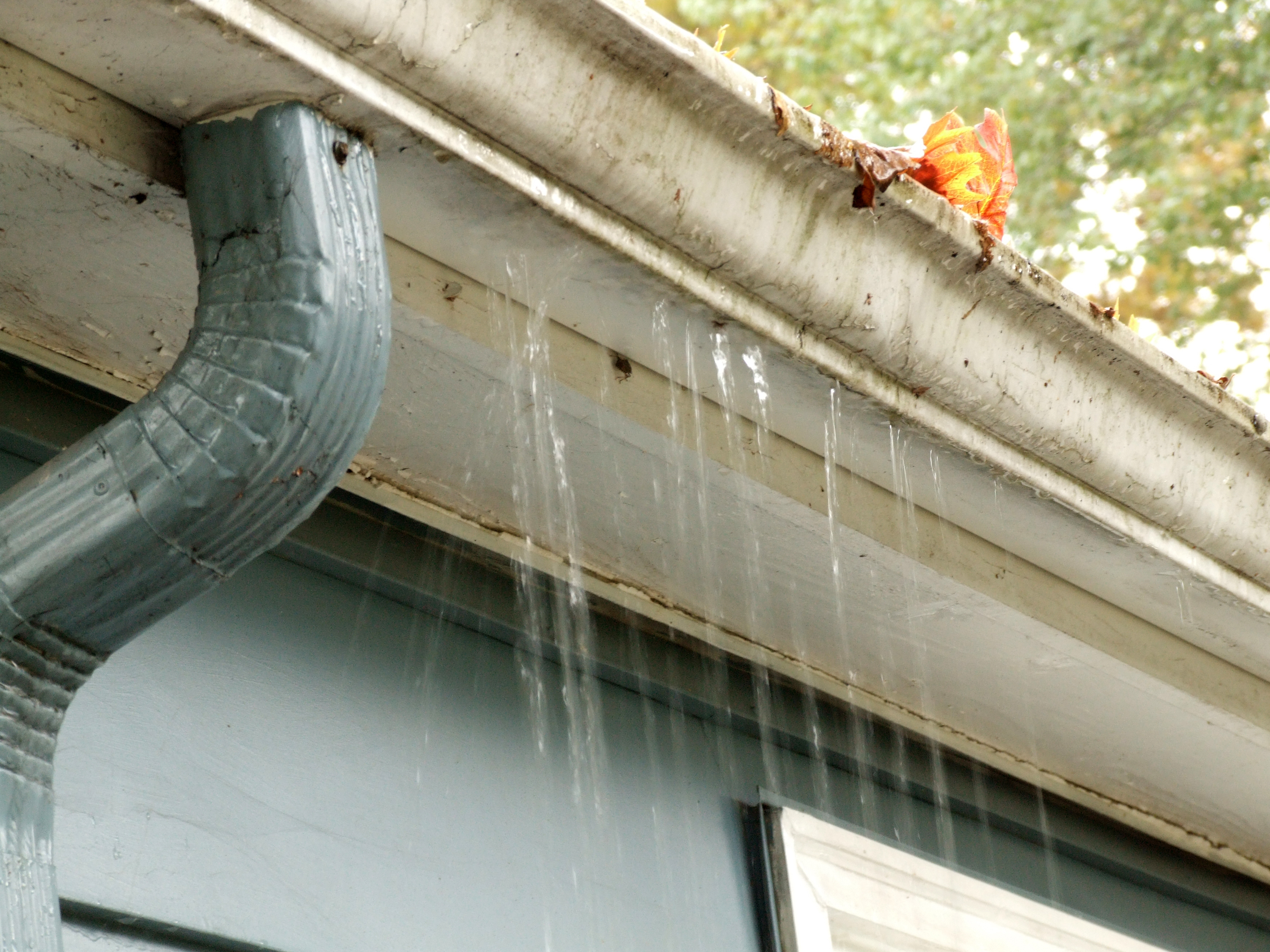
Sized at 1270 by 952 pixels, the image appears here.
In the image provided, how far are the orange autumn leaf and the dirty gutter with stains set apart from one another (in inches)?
4.4

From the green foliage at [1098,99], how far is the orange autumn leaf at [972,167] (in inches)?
245

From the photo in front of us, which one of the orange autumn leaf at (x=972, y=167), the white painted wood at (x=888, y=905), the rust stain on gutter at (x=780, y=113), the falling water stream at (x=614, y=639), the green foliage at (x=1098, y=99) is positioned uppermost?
the green foliage at (x=1098, y=99)

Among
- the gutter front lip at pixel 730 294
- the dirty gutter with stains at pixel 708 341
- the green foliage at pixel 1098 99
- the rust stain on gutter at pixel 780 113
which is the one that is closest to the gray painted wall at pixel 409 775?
the dirty gutter with stains at pixel 708 341

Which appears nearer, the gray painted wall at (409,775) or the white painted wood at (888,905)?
the gray painted wall at (409,775)

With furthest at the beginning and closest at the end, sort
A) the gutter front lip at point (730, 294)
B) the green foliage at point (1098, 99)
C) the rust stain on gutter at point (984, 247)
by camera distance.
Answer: the green foliage at point (1098, 99) → the rust stain on gutter at point (984, 247) → the gutter front lip at point (730, 294)

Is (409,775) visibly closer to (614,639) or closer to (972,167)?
(614,639)

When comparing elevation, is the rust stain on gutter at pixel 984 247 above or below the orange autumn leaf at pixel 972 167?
below

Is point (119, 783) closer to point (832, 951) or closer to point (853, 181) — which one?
point (853, 181)

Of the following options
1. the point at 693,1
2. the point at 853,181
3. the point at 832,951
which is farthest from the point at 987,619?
the point at 693,1

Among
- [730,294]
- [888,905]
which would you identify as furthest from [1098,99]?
[730,294]

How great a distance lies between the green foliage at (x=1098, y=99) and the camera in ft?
26.3

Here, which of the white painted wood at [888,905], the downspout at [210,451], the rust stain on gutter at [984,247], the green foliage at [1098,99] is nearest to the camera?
the downspout at [210,451]

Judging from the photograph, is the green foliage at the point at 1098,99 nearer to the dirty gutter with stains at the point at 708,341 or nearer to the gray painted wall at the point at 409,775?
the dirty gutter with stains at the point at 708,341

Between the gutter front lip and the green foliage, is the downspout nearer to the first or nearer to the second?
the gutter front lip
